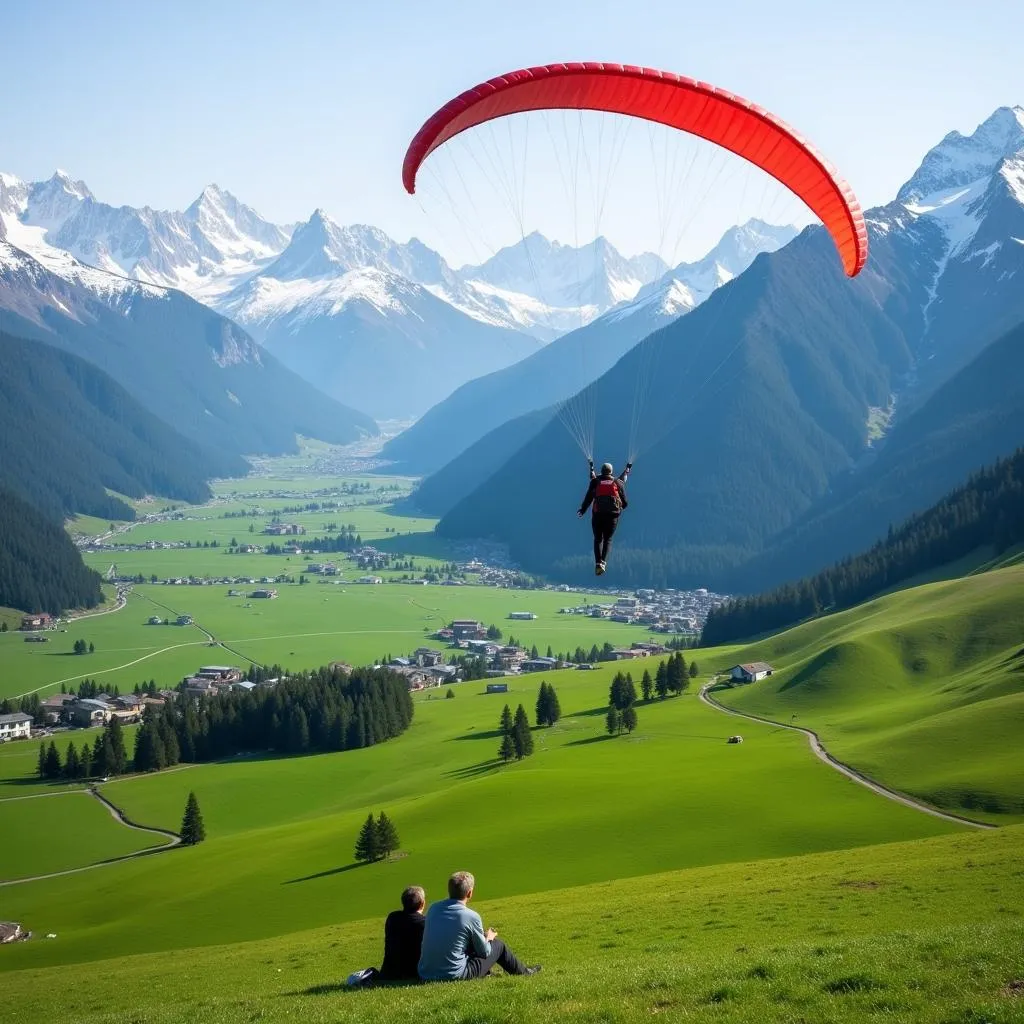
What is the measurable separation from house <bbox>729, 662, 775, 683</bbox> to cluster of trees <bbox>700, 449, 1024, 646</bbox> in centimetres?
3932

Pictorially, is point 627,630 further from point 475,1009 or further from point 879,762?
point 475,1009

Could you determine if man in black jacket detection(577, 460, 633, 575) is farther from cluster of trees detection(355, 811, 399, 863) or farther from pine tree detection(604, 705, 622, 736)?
pine tree detection(604, 705, 622, 736)

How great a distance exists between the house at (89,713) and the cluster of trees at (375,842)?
5416cm

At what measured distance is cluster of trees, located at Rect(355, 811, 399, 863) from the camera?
46219 millimetres

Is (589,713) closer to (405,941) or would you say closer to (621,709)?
(621,709)

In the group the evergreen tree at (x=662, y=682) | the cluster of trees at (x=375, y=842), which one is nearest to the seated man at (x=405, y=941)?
the cluster of trees at (x=375, y=842)

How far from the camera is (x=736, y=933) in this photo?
20.3m

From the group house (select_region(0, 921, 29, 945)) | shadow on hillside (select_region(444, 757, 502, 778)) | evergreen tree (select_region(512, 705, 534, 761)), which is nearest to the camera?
house (select_region(0, 921, 29, 945))

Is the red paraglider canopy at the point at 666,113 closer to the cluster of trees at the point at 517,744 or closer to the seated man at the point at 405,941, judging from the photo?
the seated man at the point at 405,941

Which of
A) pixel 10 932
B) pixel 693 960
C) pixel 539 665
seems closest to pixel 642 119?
pixel 693 960

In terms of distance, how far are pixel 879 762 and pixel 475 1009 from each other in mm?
42376

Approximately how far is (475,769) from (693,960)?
53.0 m

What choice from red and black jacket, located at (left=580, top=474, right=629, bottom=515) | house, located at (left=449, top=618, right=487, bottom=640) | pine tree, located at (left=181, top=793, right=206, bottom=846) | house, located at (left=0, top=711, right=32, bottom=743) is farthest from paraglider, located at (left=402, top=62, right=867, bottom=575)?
house, located at (left=449, top=618, right=487, bottom=640)

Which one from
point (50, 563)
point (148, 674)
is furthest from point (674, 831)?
point (50, 563)
